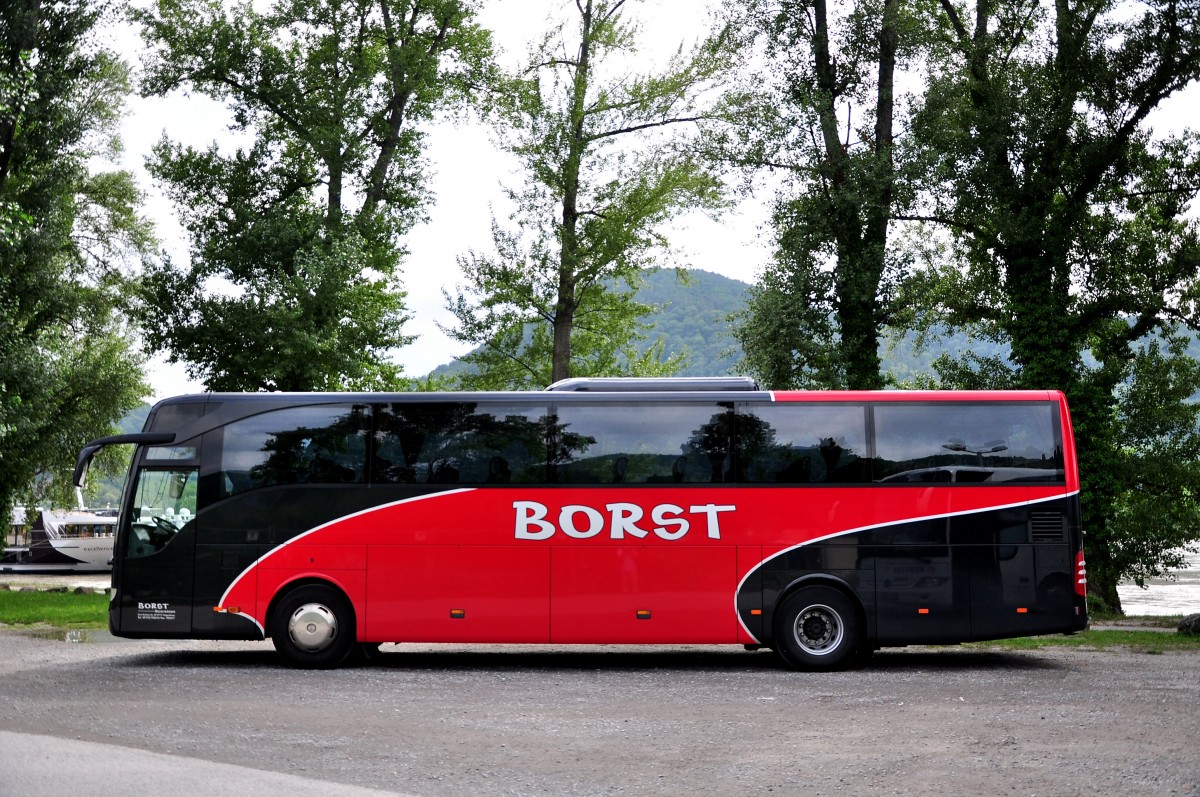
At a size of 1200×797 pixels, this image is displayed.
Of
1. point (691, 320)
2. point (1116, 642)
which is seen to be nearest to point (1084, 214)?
point (1116, 642)

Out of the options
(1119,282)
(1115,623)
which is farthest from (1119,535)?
(1119,282)

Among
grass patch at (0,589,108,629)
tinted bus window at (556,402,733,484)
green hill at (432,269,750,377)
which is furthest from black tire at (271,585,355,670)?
green hill at (432,269,750,377)

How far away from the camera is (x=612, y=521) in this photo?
15391 mm

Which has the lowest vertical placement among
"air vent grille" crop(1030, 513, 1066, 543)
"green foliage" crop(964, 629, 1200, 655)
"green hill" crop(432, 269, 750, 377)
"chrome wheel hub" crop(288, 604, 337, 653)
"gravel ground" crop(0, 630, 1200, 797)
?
"green foliage" crop(964, 629, 1200, 655)

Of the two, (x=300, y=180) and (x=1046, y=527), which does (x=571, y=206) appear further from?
(x=1046, y=527)

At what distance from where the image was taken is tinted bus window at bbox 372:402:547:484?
1548 cm

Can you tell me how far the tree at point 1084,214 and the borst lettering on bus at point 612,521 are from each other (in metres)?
14.4

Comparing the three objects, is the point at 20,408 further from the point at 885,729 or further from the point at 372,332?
the point at 885,729

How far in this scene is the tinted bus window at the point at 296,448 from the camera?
50.8 ft

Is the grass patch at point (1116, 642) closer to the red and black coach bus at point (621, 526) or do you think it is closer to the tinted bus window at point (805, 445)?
the red and black coach bus at point (621, 526)

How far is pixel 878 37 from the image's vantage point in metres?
29.8

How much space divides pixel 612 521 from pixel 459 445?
2.11 m

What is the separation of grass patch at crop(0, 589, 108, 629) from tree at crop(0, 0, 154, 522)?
12.0ft

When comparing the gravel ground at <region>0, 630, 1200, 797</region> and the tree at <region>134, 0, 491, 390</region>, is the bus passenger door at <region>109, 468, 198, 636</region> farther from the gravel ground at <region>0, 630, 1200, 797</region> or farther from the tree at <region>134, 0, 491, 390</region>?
the tree at <region>134, 0, 491, 390</region>
